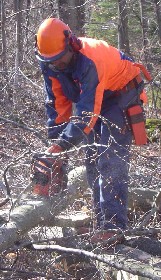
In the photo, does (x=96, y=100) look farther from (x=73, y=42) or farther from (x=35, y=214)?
(x=35, y=214)

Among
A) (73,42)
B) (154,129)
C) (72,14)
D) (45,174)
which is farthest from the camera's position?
(154,129)

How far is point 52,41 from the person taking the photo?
452 centimetres

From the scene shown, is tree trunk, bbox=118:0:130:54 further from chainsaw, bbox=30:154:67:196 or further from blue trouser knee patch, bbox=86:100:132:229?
chainsaw, bbox=30:154:67:196

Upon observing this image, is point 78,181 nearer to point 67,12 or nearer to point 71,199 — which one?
point 71,199

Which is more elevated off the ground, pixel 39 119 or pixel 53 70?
pixel 53 70

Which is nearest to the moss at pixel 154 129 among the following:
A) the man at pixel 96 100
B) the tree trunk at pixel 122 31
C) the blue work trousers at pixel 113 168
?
the man at pixel 96 100

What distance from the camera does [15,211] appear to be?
4.35 metres

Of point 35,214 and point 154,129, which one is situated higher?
point 35,214

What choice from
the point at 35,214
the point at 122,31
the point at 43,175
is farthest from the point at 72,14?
the point at 122,31

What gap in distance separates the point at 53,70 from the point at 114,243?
153 centimetres

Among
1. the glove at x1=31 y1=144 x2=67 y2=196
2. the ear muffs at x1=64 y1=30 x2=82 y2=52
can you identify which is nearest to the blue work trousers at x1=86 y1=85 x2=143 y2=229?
the glove at x1=31 y1=144 x2=67 y2=196

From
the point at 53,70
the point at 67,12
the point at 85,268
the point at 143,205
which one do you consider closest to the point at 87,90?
the point at 53,70

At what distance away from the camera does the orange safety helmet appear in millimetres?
4531

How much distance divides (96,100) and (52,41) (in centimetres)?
59
